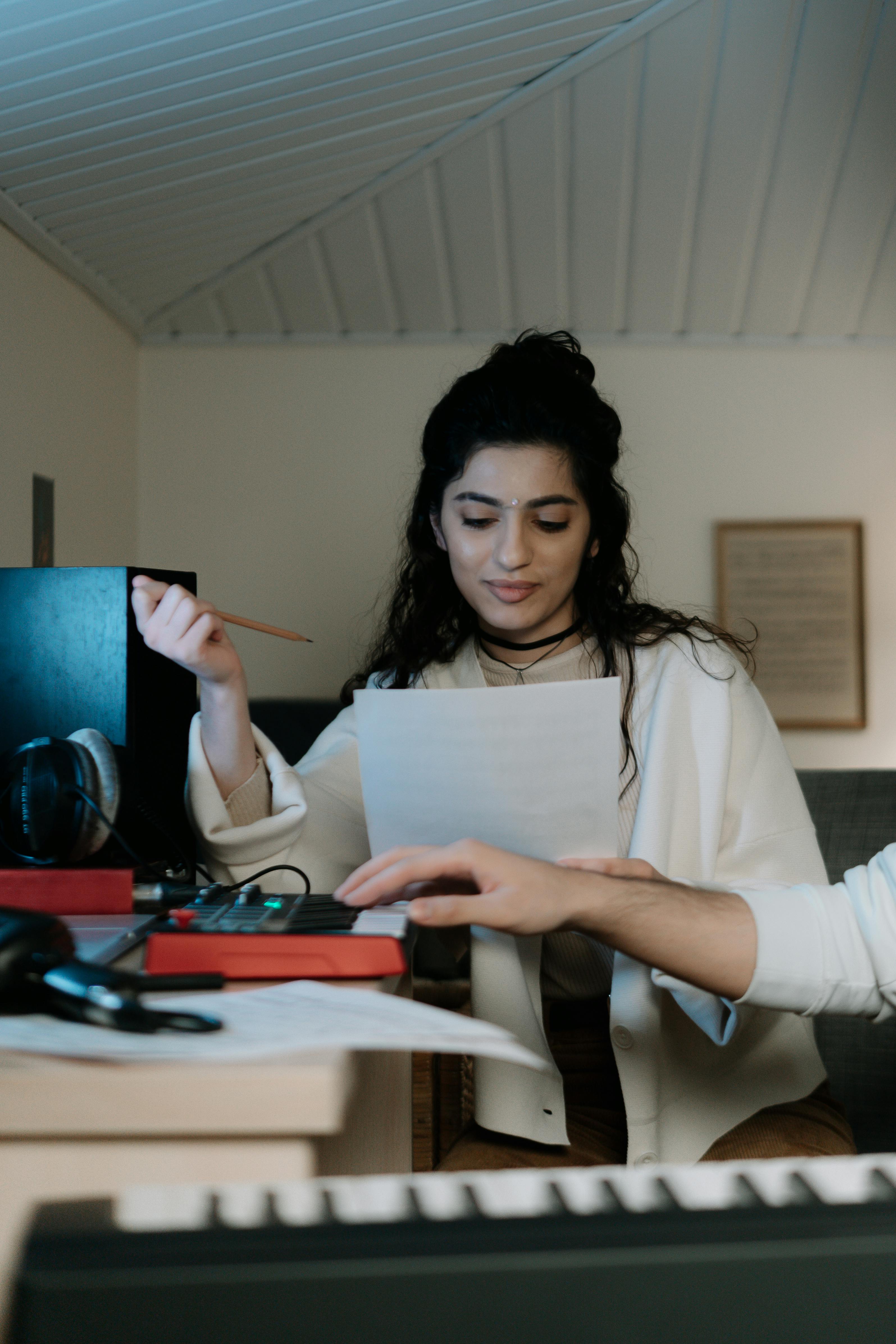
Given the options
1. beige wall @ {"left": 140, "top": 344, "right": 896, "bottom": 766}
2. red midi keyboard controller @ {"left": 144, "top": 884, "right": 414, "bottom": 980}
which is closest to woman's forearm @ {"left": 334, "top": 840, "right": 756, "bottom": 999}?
red midi keyboard controller @ {"left": 144, "top": 884, "right": 414, "bottom": 980}

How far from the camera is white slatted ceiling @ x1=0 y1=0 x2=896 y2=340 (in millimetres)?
2504

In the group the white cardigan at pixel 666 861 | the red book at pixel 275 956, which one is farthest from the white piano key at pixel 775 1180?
the white cardigan at pixel 666 861

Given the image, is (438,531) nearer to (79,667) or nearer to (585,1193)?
(79,667)

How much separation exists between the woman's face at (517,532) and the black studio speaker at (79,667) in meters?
0.54

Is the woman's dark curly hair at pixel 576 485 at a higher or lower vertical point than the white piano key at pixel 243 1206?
higher

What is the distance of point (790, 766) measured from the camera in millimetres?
1435

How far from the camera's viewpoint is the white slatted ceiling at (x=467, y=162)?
8.21 ft

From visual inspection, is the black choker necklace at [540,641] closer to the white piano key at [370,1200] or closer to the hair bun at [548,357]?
the hair bun at [548,357]

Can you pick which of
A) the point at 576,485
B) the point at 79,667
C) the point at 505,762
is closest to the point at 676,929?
the point at 505,762

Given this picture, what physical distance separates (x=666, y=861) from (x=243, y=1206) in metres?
1.15

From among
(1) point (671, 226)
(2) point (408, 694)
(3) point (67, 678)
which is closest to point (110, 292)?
(1) point (671, 226)

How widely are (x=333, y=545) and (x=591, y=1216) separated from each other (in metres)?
3.69

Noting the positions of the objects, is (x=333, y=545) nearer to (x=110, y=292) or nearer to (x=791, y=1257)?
(x=110, y=292)

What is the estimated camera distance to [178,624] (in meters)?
1.11
